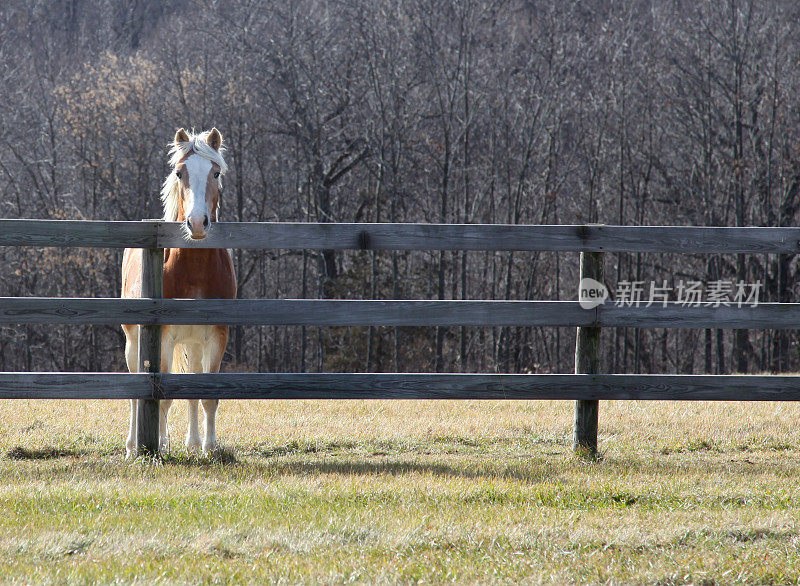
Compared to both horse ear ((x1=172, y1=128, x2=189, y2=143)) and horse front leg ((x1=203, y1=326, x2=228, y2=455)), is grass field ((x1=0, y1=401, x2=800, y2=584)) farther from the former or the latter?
horse ear ((x1=172, y1=128, x2=189, y2=143))

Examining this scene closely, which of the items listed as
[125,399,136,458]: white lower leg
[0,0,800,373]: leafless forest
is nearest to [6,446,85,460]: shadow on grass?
[125,399,136,458]: white lower leg

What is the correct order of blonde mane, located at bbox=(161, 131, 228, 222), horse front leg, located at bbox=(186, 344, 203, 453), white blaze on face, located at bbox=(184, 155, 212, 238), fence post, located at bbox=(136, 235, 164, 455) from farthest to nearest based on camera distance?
horse front leg, located at bbox=(186, 344, 203, 453) < blonde mane, located at bbox=(161, 131, 228, 222) < fence post, located at bbox=(136, 235, 164, 455) < white blaze on face, located at bbox=(184, 155, 212, 238)

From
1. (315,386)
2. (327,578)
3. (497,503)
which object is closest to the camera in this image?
(327,578)

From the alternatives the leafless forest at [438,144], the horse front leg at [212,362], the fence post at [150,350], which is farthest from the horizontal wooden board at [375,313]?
the leafless forest at [438,144]

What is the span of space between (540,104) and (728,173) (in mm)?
5933

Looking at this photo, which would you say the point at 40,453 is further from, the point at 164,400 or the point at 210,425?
the point at 210,425

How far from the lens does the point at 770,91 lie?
73.5 feet

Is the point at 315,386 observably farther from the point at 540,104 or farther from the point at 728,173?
the point at 728,173

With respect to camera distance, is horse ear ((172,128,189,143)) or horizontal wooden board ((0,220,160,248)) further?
horse ear ((172,128,189,143))

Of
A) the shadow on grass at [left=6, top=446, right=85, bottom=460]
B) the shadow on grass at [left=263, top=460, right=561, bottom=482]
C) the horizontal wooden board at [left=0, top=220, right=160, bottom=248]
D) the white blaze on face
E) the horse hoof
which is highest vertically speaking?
the white blaze on face

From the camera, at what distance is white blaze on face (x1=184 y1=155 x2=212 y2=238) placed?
5.24 m

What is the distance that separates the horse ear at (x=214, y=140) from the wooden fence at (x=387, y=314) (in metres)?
0.84

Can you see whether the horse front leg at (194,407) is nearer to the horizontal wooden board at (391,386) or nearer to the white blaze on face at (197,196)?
the horizontal wooden board at (391,386)

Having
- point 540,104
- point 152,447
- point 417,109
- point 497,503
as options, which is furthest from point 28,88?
point 497,503
